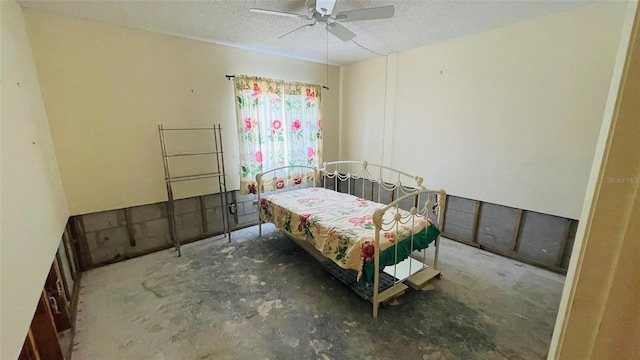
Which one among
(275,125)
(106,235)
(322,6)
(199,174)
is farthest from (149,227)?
(322,6)

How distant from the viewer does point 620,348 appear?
35 centimetres

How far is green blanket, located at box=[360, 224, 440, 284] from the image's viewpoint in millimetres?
2047

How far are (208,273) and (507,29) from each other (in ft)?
13.4

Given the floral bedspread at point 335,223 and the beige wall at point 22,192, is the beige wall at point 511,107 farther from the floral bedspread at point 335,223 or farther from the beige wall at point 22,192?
the beige wall at point 22,192

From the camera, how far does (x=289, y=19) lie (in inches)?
101

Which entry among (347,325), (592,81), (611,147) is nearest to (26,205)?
(347,325)

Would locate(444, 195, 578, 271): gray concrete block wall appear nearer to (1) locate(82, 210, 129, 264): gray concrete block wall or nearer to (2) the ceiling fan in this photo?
(2) the ceiling fan

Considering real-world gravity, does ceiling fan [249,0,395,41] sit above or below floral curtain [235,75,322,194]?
above

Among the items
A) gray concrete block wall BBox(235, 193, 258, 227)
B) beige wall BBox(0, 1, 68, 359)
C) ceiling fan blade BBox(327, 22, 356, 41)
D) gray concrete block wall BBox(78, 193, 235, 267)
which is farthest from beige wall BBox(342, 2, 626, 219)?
beige wall BBox(0, 1, 68, 359)

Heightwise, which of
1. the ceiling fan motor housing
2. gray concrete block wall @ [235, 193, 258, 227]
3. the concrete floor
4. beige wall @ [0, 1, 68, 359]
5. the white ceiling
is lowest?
the concrete floor

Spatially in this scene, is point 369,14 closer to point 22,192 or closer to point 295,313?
point 295,313

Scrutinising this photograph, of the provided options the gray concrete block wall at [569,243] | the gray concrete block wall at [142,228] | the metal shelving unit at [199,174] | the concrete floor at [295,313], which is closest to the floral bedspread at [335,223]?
the concrete floor at [295,313]

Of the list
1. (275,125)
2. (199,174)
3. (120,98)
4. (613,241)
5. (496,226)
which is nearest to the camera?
(613,241)

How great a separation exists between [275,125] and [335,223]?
2.01m
